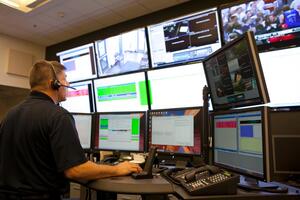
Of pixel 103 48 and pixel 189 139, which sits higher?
pixel 103 48

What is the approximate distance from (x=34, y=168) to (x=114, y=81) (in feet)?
5.87

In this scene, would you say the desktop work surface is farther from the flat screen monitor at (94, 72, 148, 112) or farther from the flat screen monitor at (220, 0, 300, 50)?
the flat screen monitor at (94, 72, 148, 112)

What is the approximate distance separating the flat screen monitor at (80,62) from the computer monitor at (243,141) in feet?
7.59

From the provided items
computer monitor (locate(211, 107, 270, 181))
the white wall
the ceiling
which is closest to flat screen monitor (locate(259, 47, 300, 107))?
computer monitor (locate(211, 107, 270, 181))

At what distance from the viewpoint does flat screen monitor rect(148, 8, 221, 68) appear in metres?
2.49

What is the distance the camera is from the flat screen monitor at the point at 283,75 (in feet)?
6.08

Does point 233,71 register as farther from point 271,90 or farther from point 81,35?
point 81,35

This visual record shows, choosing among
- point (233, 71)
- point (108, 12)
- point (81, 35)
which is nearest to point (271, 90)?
point (233, 71)

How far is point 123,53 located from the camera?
3281mm

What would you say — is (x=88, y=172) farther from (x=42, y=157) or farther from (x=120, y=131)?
(x=120, y=131)

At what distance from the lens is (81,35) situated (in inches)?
178

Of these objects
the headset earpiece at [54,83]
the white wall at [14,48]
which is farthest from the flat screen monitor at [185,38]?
the white wall at [14,48]

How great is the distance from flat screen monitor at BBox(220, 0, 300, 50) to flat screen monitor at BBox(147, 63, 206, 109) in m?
0.44

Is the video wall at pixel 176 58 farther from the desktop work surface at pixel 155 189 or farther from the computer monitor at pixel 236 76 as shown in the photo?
the desktop work surface at pixel 155 189
